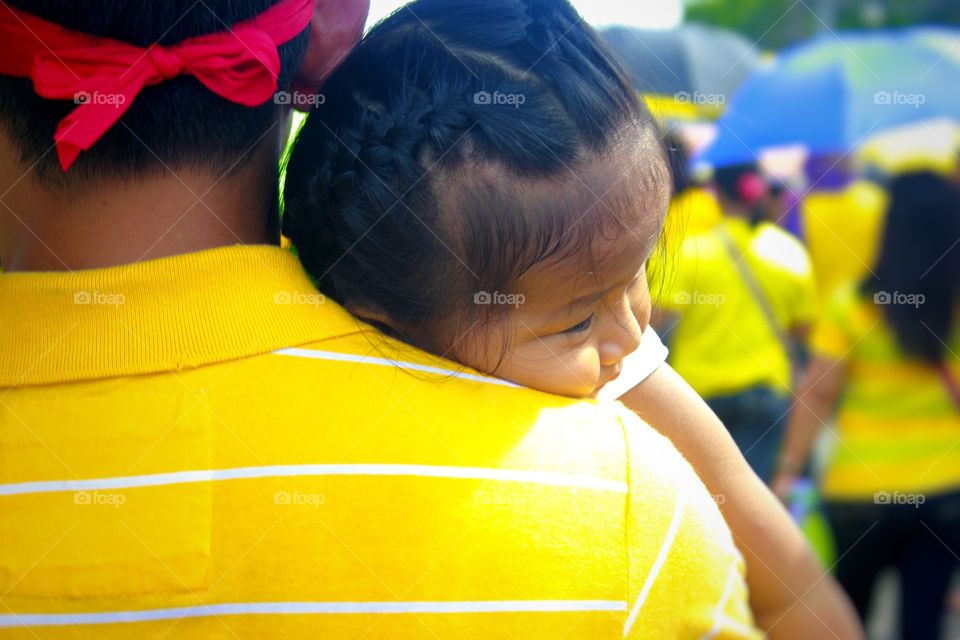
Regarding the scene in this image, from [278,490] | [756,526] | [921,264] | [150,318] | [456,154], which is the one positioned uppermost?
[456,154]

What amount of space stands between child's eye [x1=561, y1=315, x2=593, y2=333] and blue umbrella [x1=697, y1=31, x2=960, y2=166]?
14.6 ft

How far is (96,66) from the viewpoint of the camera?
50.4 inches

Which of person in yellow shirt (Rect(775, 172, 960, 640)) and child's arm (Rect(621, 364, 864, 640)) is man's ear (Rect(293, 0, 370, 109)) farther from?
person in yellow shirt (Rect(775, 172, 960, 640))

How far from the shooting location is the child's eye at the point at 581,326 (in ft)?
4.88

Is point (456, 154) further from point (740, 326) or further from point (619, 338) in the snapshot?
point (740, 326)

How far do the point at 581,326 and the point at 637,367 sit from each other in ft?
0.61

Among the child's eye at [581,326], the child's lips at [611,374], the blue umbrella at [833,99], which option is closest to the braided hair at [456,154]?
the child's eye at [581,326]

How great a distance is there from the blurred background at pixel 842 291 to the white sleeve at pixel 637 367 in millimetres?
579

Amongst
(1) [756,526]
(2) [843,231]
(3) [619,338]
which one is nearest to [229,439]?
(3) [619,338]

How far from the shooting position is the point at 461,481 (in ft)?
4.04

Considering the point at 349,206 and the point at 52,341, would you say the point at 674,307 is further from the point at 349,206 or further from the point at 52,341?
the point at 52,341

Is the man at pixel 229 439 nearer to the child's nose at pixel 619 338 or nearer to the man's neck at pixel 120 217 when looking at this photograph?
the man's neck at pixel 120 217

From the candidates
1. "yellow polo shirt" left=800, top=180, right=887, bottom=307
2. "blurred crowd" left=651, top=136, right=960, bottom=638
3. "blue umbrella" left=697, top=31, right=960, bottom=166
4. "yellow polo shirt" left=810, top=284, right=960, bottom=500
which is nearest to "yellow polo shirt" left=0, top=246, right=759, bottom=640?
"blurred crowd" left=651, top=136, right=960, bottom=638

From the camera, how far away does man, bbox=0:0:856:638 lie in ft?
3.88
